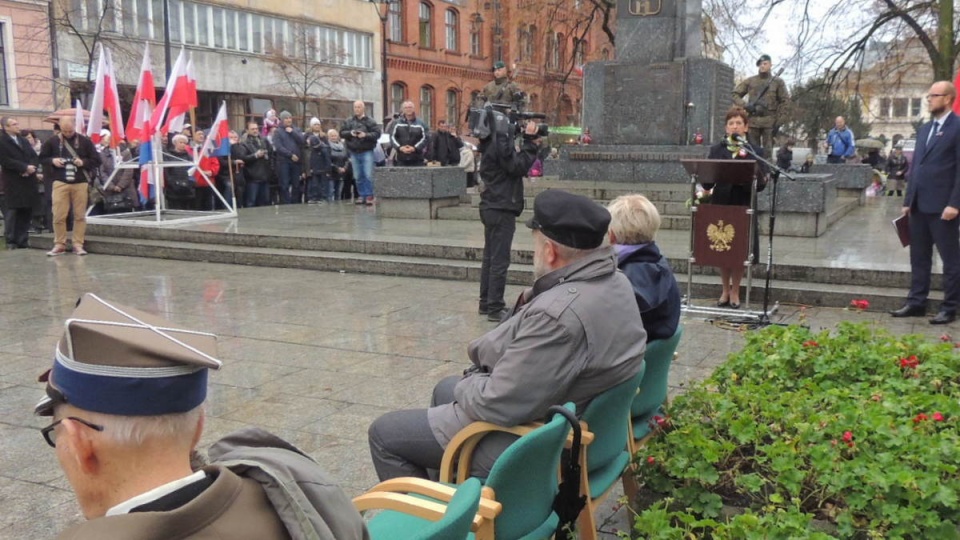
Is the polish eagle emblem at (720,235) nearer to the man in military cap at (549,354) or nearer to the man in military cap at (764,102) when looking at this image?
the man in military cap at (549,354)

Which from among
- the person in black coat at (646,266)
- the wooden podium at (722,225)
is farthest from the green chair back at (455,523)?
the wooden podium at (722,225)

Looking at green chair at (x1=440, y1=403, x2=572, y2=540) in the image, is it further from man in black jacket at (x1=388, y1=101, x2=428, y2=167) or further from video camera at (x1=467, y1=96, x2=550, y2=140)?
man in black jacket at (x1=388, y1=101, x2=428, y2=167)

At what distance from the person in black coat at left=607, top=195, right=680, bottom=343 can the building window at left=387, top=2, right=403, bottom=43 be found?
40501 mm

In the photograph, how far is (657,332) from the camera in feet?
13.2

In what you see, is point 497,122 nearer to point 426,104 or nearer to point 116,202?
point 116,202

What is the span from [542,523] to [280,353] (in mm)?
4401

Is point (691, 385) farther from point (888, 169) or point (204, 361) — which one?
point (888, 169)

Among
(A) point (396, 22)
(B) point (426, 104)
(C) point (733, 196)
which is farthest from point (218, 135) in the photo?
(B) point (426, 104)

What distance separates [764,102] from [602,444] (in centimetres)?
1370

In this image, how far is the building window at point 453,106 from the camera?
4762cm

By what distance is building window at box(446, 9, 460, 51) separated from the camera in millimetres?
47725

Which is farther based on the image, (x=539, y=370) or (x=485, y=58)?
(x=485, y=58)

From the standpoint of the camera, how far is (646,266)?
14.3ft

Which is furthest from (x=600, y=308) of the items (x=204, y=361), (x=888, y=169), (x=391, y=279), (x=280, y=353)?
(x=888, y=169)
